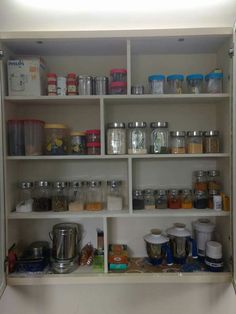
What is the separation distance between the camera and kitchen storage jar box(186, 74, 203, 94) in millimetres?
1275

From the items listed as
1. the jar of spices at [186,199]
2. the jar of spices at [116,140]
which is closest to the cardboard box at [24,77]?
the jar of spices at [116,140]

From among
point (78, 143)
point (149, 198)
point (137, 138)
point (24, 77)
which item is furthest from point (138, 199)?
point (24, 77)

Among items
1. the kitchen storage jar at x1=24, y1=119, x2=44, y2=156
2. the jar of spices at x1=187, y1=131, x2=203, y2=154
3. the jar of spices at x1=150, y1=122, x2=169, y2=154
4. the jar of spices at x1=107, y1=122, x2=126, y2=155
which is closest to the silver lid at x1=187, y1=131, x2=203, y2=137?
the jar of spices at x1=187, y1=131, x2=203, y2=154

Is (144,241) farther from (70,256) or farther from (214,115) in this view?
(214,115)

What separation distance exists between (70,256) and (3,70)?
0.95 meters

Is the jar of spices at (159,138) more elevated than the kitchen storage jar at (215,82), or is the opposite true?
the kitchen storage jar at (215,82)

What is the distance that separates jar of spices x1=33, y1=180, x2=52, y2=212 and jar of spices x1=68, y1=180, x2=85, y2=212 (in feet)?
0.36

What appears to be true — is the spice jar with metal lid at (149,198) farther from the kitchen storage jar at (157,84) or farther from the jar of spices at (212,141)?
the kitchen storage jar at (157,84)

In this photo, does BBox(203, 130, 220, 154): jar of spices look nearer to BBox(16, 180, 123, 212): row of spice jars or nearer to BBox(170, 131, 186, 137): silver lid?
BBox(170, 131, 186, 137): silver lid

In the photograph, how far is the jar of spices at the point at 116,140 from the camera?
1243mm

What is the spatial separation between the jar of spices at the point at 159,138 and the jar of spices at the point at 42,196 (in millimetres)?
572

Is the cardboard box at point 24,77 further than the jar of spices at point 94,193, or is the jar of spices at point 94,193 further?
the jar of spices at point 94,193

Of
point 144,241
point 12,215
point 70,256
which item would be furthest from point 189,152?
point 12,215

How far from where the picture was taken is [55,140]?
4.17 feet
